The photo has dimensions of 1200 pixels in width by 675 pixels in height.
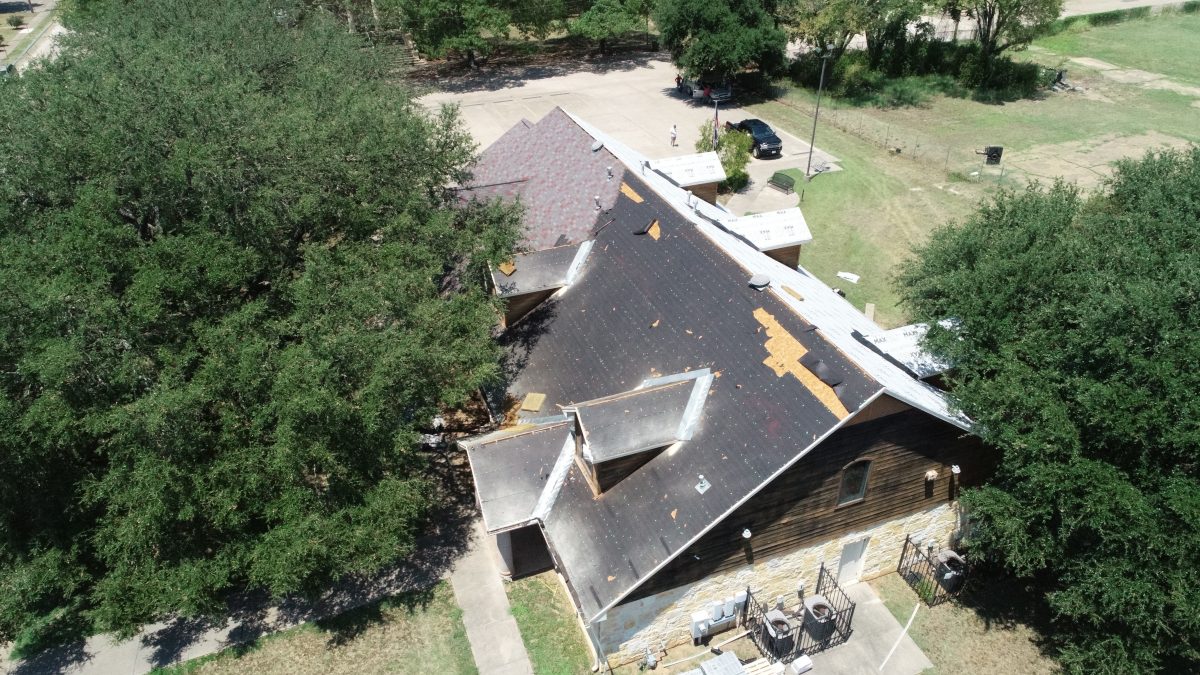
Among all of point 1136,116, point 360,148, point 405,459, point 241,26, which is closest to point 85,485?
point 405,459

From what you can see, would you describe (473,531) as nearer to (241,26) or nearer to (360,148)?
(360,148)

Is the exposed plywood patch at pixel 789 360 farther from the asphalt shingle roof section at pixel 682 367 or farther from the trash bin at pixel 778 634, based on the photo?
the trash bin at pixel 778 634

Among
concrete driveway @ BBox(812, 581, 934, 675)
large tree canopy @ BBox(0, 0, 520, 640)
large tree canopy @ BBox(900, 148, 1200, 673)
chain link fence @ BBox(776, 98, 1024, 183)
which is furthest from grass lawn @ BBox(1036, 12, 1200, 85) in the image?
large tree canopy @ BBox(0, 0, 520, 640)

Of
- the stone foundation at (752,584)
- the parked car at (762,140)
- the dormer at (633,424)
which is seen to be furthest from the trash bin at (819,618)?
the parked car at (762,140)

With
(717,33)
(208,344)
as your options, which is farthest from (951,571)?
(717,33)

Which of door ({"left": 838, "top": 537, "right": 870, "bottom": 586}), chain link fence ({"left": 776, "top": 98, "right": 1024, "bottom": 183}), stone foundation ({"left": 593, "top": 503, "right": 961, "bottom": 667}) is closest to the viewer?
stone foundation ({"left": 593, "top": 503, "right": 961, "bottom": 667})

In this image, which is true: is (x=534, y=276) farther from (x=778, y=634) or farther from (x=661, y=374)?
(x=778, y=634)

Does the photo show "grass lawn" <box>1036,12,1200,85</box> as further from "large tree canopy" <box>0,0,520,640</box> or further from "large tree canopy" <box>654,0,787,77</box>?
"large tree canopy" <box>0,0,520,640</box>
